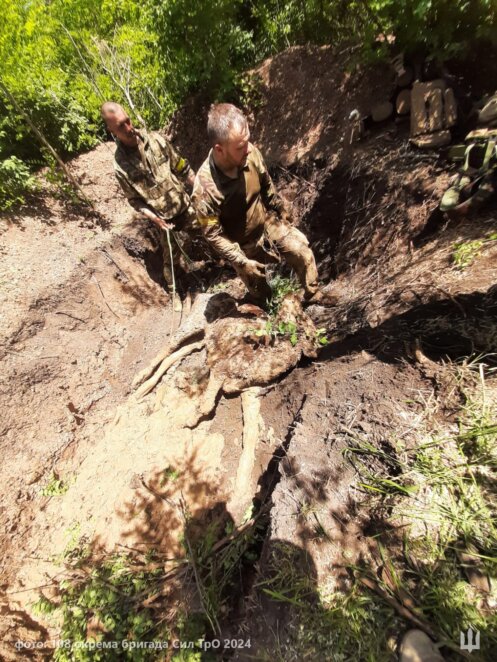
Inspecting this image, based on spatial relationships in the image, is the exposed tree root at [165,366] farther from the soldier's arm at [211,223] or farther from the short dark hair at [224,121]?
the short dark hair at [224,121]

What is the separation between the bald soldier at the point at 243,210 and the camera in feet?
6.96

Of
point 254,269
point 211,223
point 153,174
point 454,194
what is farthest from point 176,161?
point 454,194

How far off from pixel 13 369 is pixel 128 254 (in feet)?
7.13

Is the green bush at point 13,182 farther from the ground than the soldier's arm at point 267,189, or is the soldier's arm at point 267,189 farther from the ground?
the green bush at point 13,182

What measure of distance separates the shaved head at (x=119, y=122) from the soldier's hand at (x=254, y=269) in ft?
6.65

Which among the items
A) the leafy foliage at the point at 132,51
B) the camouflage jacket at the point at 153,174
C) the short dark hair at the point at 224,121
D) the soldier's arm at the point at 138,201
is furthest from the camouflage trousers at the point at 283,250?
the leafy foliage at the point at 132,51

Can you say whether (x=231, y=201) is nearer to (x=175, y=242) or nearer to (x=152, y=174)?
(x=152, y=174)

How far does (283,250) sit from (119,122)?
7.19ft

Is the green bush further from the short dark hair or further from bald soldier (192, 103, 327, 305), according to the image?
the short dark hair

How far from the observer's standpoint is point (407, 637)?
116cm

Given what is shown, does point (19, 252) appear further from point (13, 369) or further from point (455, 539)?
point (455, 539)

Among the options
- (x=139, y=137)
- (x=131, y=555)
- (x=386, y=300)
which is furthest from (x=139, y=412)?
(x=139, y=137)

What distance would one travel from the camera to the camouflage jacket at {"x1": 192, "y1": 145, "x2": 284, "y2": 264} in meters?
2.50

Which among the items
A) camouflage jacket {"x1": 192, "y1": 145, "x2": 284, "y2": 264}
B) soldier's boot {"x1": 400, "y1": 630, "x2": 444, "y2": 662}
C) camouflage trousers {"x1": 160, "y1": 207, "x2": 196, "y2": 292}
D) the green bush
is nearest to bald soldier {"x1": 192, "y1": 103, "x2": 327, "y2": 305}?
camouflage jacket {"x1": 192, "y1": 145, "x2": 284, "y2": 264}
